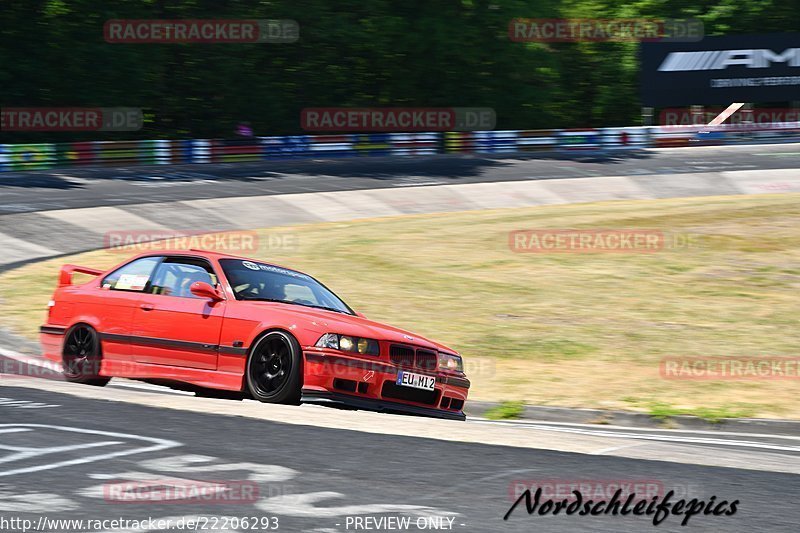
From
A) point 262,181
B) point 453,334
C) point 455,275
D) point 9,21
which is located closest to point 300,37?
point 9,21

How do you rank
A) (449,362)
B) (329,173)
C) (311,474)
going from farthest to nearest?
(329,173) → (449,362) → (311,474)

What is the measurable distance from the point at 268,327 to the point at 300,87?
41603 mm

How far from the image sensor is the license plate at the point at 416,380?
28.0 feet

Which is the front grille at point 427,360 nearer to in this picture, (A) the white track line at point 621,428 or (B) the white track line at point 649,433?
(B) the white track line at point 649,433

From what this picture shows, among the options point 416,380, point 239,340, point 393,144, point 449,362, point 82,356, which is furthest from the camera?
point 393,144

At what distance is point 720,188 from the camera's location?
30.8 m

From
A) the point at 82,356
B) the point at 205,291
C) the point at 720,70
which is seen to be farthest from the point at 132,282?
the point at 720,70

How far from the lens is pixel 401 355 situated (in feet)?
28.2

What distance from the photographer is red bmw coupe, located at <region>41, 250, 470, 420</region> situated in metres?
8.23

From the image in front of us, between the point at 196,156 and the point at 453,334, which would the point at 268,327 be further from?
the point at 196,156

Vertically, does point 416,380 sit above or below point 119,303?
below

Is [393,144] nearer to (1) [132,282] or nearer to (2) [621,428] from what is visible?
(1) [132,282]

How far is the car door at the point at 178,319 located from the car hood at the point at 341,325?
458 mm

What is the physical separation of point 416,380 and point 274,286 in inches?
61.5
